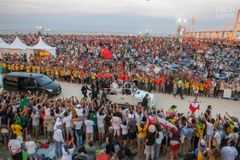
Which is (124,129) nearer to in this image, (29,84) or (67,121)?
(67,121)

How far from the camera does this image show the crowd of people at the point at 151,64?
18172 mm

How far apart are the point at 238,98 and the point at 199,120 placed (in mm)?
9424

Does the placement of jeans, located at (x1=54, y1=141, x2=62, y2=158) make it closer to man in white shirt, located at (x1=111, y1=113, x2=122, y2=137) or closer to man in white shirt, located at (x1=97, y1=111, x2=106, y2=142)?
man in white shirt, located at (x1=97, y1=111, x2=106, y2=142)

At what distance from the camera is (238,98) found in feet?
57.4

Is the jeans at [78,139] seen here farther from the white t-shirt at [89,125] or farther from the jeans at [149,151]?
the jeans at [149,151]

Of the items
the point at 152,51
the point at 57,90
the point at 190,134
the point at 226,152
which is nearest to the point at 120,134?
the point at 190,134

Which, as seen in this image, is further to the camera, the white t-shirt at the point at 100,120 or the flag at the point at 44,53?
the flag at the point at 44,53

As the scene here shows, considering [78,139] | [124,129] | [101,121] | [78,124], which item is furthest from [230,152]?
[78,139]

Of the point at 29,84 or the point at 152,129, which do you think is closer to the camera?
the point at 152,129

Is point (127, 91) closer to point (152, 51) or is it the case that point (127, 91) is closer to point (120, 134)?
point (120, 134)

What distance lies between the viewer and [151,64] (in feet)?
84.3

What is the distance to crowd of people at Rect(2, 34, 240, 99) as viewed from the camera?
1817cm

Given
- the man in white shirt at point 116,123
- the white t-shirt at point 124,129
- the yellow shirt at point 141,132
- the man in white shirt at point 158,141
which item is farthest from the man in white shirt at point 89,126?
the man in white shirt at point 158,141

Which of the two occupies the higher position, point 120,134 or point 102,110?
point 102,110
